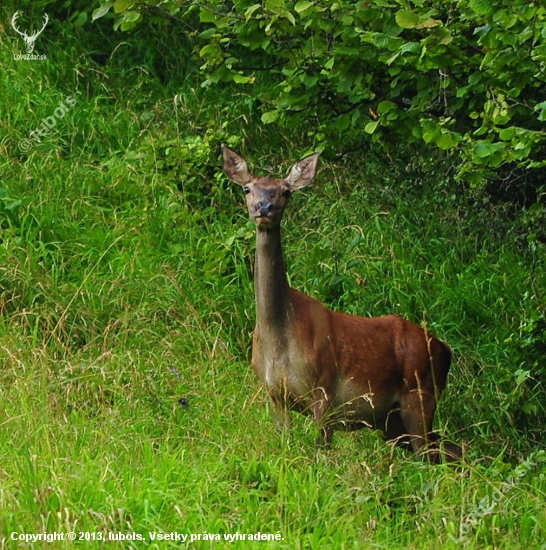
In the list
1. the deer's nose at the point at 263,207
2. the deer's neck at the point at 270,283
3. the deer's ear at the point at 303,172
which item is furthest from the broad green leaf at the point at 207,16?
the deer's neck at the point at 270,283

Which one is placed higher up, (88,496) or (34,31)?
(34,31)

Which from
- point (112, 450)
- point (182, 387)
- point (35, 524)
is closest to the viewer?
point (35, 524)

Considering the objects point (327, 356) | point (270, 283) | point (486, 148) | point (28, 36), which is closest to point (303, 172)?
point (270, 283)

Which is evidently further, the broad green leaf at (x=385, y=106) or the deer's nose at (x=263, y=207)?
the broad green leaf at (x=385, y=106)

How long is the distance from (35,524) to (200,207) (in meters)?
5.42

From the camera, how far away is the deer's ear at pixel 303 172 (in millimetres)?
7832

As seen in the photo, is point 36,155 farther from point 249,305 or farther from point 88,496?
point 88,496

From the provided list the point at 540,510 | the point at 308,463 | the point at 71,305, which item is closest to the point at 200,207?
the point at 71,305

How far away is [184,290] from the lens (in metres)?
8.96

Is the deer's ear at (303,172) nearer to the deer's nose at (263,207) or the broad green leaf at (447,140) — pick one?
the deer's nose at (263,207)

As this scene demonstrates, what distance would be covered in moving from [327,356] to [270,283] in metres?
0.52

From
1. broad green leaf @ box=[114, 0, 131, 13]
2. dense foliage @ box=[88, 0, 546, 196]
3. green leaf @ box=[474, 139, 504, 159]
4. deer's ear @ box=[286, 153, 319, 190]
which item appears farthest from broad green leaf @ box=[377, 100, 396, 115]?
broad green leaf @ box=[114, 0, 131, 13]

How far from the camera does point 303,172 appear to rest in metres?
7.86

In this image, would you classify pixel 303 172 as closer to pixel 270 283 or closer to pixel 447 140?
pixel 270 283
